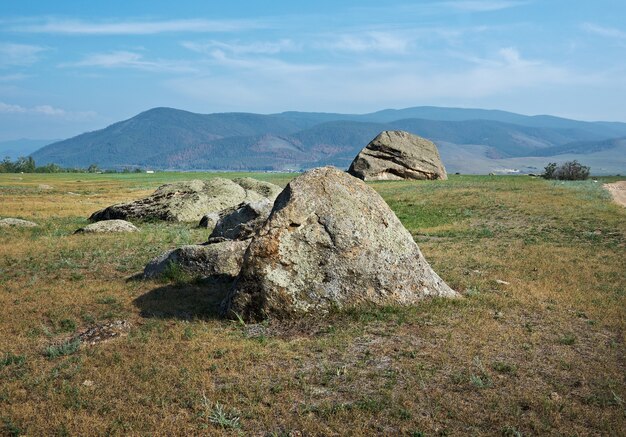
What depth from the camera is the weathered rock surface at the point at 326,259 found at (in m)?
13.8

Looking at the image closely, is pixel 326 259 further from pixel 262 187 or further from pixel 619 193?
pixel 619 193

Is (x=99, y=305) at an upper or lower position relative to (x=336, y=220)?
lower

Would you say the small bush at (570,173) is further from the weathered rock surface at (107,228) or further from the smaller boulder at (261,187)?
the weathered rock surface at (107,228)

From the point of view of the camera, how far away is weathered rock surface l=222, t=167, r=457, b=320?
1380 cm

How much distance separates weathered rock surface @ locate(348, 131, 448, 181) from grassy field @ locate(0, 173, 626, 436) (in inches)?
1990

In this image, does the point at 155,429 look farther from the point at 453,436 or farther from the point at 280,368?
A: the point at 453,436

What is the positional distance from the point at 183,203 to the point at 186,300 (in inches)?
907

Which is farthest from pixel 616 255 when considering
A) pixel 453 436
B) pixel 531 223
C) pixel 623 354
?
pixel 453 436

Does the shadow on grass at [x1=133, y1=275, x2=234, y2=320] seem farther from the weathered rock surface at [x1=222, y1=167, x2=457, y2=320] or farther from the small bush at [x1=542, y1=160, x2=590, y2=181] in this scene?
the small bush at [x1=542, y1=160, x2=590, y2=181]

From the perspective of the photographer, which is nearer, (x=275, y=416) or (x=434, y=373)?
(x=275, y=416)

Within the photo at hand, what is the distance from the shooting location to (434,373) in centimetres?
1031

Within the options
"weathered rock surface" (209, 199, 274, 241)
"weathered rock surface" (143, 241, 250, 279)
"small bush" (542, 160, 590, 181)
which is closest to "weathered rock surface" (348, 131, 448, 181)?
"small bush" (542, 160, 590, 181)

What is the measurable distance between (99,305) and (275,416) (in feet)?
28.7

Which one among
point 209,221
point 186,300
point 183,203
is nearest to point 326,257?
point 186,300
